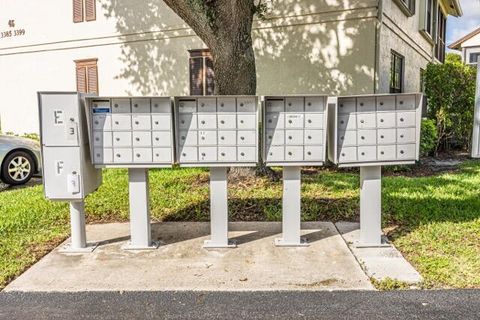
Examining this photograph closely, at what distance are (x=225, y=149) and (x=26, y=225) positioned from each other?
9.09 feet

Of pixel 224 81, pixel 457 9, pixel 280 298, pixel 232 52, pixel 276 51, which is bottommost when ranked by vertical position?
pixel 280 298

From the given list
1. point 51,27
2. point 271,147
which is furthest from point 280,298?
point 51,27

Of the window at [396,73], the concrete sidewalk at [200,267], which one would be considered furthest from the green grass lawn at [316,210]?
the window at [396,73]

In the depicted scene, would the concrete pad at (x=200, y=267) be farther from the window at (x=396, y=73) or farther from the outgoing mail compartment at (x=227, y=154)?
the window at (x=396, y=73)

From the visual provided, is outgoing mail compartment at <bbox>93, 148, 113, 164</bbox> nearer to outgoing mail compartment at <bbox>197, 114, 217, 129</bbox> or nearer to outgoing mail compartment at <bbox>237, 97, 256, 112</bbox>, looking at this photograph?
outgoing mail compartment at <bbox>197, 114, 217, 129</bbox>

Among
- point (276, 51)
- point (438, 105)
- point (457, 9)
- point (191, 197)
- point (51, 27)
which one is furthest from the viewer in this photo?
point (457, 9)

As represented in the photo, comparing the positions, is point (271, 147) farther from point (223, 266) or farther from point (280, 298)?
point (280, 298)

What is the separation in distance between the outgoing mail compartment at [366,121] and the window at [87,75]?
10.5 m

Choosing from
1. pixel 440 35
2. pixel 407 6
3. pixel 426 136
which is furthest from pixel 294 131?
pixel 440 35

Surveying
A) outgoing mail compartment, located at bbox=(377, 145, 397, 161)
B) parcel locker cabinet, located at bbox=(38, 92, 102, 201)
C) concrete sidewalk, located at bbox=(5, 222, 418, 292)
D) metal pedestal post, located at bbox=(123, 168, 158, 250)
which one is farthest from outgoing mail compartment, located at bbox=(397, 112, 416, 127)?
parcel locker cabinet, located at bbox=(38, 92, 102, 201)

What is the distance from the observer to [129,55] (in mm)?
12430

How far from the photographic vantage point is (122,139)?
13.8 feet

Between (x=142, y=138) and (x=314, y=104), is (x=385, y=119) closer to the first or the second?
(x=314, y=104)

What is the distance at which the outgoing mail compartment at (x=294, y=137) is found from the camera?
167 inches
